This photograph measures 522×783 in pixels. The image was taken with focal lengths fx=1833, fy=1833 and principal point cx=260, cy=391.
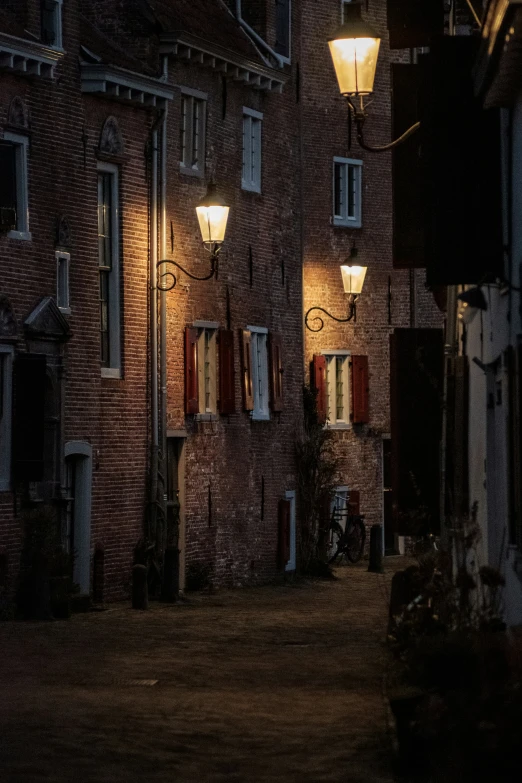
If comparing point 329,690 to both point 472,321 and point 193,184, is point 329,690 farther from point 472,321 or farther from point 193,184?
point 193,184

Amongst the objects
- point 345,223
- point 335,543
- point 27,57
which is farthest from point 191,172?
point 335,543

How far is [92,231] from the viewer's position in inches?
951

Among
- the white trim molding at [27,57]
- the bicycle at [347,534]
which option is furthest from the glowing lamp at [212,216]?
the bicycle at [347,534]

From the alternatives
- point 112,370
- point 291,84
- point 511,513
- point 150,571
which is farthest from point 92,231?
point 511,513

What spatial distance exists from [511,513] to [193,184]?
16.7 metres

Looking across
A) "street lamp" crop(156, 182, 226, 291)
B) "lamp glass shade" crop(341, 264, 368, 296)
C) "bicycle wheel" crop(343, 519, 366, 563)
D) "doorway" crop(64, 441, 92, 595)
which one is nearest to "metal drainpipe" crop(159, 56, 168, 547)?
"street lamp" crop(156, 182, 226, 291)

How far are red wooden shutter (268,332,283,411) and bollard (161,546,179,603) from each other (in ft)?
20.6

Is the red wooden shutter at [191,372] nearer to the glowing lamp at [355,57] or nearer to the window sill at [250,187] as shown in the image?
the window sill at [250,187]

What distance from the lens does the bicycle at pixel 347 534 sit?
34.4 meters

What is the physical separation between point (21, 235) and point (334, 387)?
1498 cm

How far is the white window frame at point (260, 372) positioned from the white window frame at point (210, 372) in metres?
1.56

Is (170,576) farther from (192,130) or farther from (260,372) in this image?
(192,130)

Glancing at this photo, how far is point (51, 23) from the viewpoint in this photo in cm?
2341

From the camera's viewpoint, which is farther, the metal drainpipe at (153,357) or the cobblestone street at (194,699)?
the metal drainpipe at (153,357)
